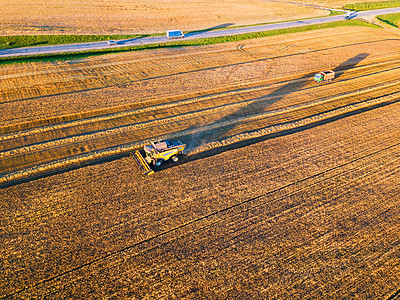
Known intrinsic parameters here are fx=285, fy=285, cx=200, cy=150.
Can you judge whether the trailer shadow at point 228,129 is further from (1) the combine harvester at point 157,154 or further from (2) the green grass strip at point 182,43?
(2) the green grass strip at point 182,43

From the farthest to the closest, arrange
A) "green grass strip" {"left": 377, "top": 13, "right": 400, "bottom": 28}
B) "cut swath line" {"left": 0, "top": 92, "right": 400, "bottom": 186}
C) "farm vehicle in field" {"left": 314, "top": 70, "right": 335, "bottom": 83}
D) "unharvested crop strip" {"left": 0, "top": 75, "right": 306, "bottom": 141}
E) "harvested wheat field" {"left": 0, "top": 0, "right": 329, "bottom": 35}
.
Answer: "green grass strip" {"left": 377, "top": 13, "right": 400, "bottom": 28} < "harvested wheat field" {"left": 0, "top": 0, "right": 329, "bottom": 35} < "farm vehicle in field" {"left": 314, "top": 70, "right": 335, "bottom": 83} < "unharvested crop strip" {"left": 0, "top": 75, "right": 306, "bottom": 141} < "cut swath line" {"left": 0, "top": 92, "right": 400, "bottom": 186}

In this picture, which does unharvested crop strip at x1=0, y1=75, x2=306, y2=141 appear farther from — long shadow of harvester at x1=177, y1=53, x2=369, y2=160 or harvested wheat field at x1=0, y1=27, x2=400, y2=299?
long shadow of harvester at x1=177, y1=53, x2=369, y2=160

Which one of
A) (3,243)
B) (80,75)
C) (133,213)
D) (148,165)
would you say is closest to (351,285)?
(133,213)

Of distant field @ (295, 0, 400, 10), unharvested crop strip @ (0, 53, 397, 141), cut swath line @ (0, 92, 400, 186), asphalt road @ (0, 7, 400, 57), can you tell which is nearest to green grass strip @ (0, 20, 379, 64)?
asphalt road @ (0, 7, 400, 57)

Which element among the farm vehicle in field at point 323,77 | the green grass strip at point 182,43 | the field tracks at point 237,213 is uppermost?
the green grass strip at point 182,43

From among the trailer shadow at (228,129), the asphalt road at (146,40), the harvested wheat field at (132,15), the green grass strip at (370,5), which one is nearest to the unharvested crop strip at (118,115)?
the trailer shadow at (228,129)

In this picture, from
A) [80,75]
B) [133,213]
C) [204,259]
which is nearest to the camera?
[204,259]

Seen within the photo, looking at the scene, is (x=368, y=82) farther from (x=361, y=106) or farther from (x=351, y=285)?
(x=351, y=285)
